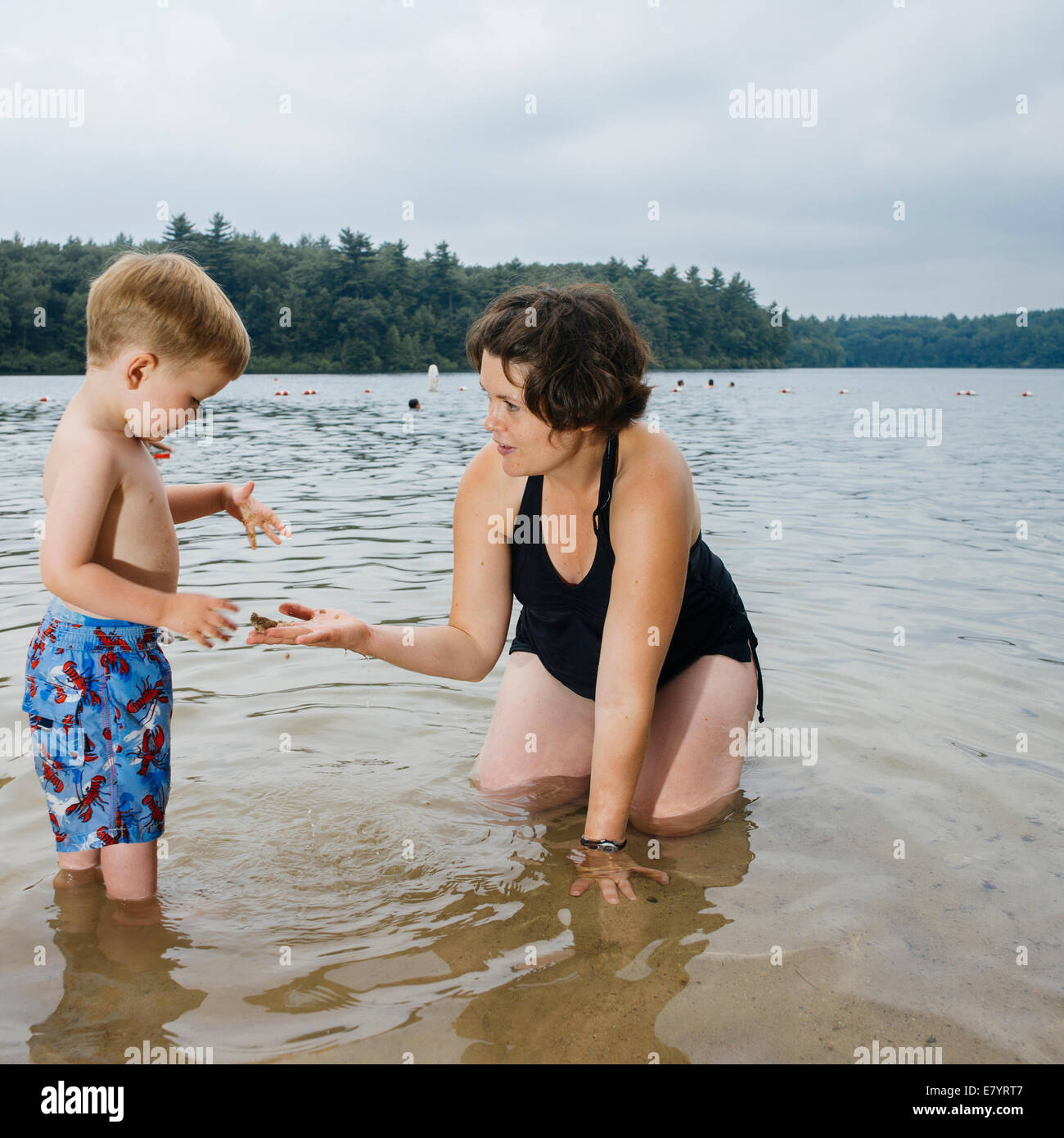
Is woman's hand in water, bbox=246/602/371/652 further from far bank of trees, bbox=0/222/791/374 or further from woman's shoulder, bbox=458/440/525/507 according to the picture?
far bank of trees, bbox=0/222/791/374

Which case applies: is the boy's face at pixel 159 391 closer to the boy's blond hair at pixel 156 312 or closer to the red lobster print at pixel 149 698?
the boy's blond hair at pixel 156 312

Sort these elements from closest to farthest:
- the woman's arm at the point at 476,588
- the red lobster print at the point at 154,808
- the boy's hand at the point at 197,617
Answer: the boy's hand at the point at 197,617 → the red lobster print at the point at 154,808 → the woman's arm at the point at 476,588

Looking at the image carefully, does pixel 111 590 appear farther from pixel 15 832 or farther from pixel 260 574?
pixel 260 574

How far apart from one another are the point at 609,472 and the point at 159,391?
53.7 inches

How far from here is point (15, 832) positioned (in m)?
3.23

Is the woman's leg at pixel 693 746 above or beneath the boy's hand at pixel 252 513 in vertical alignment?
beneath

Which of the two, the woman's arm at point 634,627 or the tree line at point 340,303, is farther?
the tree line at point 340,303

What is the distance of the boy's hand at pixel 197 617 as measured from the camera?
2391 millimetres

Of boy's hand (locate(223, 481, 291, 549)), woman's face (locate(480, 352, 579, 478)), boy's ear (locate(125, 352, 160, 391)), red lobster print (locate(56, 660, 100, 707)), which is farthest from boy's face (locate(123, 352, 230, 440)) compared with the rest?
woman's face (locate(480, 352, 579, 478))

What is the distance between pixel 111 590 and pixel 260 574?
15.5 feet

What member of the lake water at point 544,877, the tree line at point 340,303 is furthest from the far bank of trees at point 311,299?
the lake water at point 544,877

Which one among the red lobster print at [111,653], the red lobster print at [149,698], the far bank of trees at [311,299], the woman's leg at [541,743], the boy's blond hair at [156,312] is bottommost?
the woman's leg at [541,743]

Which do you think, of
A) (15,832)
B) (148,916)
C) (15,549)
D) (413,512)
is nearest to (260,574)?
(15,549)

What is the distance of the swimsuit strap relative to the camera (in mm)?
3102
